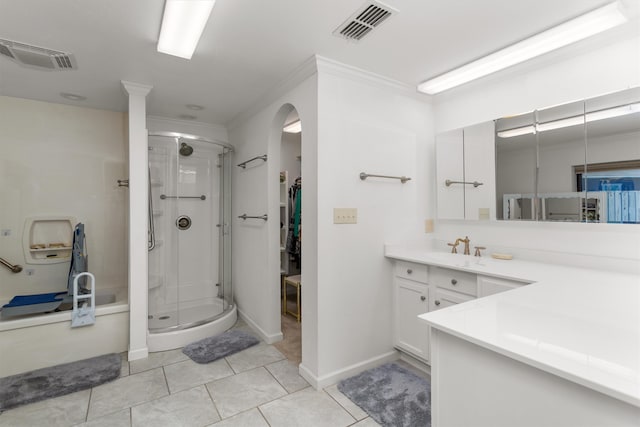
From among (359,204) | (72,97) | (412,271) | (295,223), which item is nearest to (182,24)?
(359,204)

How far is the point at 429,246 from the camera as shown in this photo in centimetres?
288

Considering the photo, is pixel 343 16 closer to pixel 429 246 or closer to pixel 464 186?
pixel 464 186

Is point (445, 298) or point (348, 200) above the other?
point (348, 200)

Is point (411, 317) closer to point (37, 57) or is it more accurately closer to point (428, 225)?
point (428, 225)

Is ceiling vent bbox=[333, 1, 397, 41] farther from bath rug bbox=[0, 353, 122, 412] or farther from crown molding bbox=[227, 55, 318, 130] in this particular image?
bath rug bbox=[0, 353, 122, 412]

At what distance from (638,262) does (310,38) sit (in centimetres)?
235

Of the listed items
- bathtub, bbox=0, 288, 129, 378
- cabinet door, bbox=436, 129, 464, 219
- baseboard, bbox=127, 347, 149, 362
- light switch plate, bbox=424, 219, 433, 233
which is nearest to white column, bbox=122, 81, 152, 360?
baseboard, bbox=127, 347, 149, 362

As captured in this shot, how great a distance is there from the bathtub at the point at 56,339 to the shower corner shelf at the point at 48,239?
0.86 metres

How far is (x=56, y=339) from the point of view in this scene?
2535 mm

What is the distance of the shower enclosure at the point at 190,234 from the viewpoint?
10.8 ft

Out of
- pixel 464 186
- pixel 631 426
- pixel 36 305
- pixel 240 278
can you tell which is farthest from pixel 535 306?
pixel 36 305

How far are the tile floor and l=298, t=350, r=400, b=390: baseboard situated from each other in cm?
4

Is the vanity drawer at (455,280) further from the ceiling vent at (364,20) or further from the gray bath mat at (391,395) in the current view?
the ceiling vent at (364,20)

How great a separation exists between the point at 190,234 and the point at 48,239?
1336 millimetres
